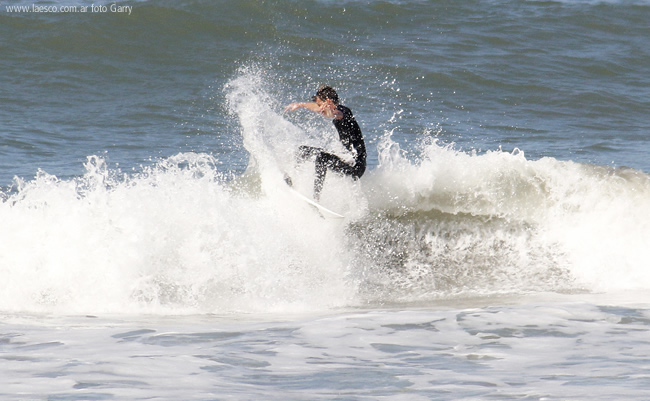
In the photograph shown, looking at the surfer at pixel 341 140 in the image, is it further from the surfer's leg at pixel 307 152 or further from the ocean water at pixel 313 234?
the ocean water at pixel 313 234

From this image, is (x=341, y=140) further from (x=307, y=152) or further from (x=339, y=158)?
(x=307, y=152)

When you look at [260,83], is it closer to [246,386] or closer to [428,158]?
[428,158]

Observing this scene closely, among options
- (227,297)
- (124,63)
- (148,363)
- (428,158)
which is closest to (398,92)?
(124,63)

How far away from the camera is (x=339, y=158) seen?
6961 mm

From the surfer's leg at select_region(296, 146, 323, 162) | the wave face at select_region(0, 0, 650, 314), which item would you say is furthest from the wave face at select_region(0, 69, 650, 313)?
the surfer's leg at select_region(296, 146, 323, 162)

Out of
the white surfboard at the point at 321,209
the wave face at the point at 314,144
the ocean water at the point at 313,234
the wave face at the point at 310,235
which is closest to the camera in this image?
the ocean water at the point at 313,234

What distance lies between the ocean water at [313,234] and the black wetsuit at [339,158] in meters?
0.17

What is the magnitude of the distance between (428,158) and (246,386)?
487cm

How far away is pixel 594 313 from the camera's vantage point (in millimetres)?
5359

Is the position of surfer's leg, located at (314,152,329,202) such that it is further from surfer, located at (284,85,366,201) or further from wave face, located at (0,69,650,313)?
wave face, located at (0,69,650,313)

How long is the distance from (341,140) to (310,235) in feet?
3.25

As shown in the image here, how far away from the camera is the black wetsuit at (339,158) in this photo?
6.85m

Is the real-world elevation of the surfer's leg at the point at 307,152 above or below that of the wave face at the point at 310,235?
above

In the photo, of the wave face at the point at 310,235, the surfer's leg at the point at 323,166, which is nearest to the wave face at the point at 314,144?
the wave face at the point at 310,235
